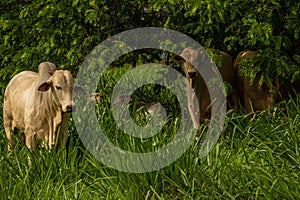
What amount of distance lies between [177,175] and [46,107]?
71.7 inches

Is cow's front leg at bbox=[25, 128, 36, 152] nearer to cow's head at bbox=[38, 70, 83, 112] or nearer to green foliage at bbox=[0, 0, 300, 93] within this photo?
cow's head at bbox=[38, 70, 83, 112]

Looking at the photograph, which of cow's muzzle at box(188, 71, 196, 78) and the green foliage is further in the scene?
the green foliage

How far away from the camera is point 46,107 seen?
615 centimetres

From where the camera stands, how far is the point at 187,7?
6734mm

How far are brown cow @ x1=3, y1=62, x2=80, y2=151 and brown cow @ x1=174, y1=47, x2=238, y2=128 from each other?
131 cm

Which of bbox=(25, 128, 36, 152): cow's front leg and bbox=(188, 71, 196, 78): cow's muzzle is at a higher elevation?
bbox=(188, 71, 196, 78): cow's muzzle

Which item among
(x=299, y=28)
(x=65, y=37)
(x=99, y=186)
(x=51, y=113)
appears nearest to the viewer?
(x=99, y=186)

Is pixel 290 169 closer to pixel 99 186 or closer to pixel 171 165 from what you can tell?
pixel 171 165

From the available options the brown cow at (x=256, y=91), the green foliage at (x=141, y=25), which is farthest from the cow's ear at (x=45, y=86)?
the brown cow at (x=256, y=91)

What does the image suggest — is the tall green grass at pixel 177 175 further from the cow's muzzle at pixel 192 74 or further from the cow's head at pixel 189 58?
the cow's head at pixel 189 58

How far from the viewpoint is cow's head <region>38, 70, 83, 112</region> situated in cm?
574

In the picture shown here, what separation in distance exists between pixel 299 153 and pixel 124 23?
3996 millimetres

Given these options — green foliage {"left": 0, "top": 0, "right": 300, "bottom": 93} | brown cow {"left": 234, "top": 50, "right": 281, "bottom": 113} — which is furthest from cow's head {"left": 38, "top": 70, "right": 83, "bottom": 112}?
brown cow {"left": 234, "top": 50, "right": 281, "bottom": 113}

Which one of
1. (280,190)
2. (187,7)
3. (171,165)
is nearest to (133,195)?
(171,165)
